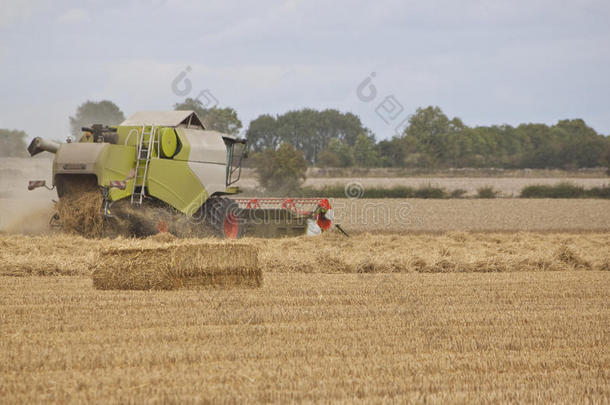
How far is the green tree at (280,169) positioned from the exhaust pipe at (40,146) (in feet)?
74.1

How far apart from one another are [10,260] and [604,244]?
1197 cm

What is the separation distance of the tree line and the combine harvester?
4.83m

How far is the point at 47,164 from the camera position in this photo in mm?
16109

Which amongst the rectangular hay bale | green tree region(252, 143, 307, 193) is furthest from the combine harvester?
green tree region(252, 143, 307, 193)

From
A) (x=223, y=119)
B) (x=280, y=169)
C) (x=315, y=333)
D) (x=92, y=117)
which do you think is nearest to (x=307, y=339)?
(x=315, y=333)

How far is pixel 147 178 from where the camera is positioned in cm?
1292

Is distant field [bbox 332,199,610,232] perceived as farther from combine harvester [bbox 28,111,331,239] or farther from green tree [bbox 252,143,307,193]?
combine harvester [bbox 28,111,331,239]

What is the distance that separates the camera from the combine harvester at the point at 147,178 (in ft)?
41.2

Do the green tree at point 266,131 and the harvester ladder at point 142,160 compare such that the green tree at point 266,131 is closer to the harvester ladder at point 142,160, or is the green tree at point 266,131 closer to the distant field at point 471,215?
the distant field at point 471,215

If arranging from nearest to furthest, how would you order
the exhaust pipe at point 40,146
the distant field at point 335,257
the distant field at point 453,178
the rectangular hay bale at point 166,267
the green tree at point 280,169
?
the rectangular hay bale at point 166,267 → the distant field at point 335,257 → the exhaust pipe at point 40,146 → the green tree at point 280,169 → the distant field at point 453,178

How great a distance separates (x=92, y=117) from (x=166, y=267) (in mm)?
17931

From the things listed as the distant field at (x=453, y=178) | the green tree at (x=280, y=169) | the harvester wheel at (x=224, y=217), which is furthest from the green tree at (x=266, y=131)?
the harvester wheel at (x=224, y=217)

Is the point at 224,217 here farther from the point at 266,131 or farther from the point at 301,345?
the point at 266,131

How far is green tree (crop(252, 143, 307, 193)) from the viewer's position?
36.2 metres
